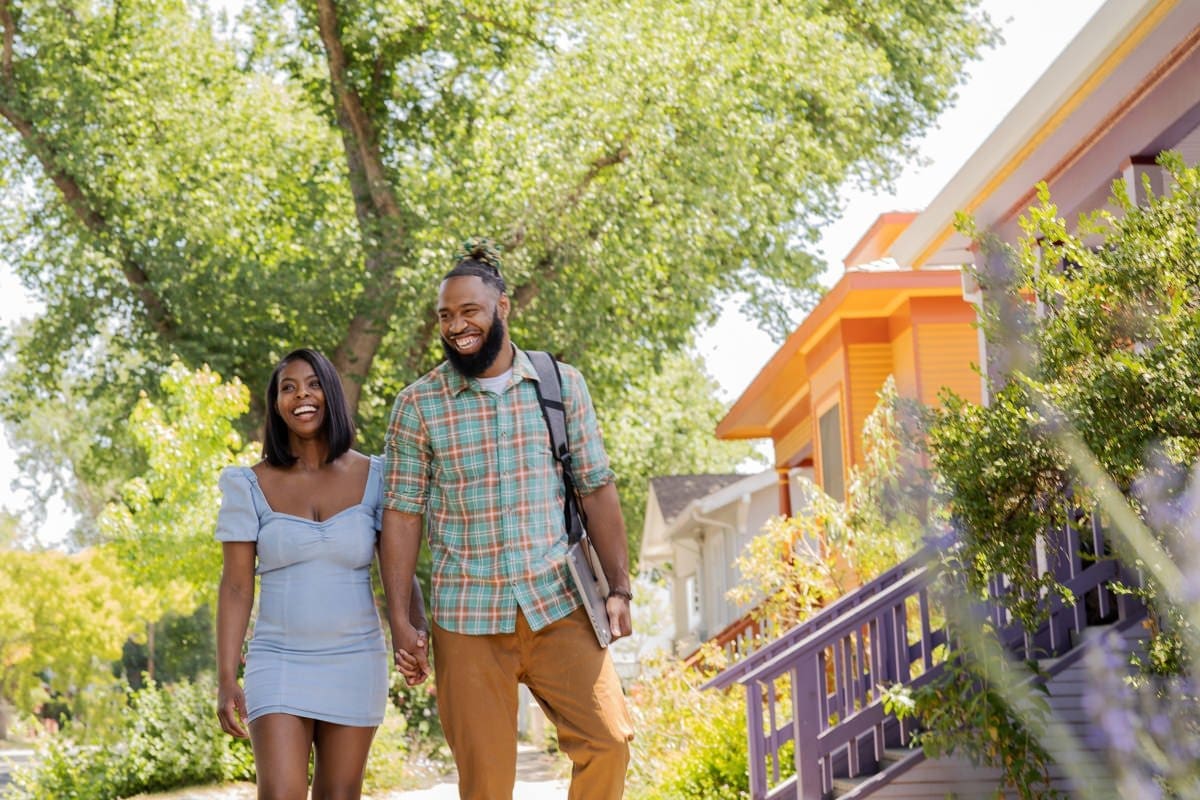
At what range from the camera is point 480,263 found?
17.0ft

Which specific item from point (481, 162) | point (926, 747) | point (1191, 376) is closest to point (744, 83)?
point (481, 162)

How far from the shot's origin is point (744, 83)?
2181cm

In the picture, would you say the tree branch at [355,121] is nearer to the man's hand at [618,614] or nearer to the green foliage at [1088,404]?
the green foliage at [1088,404]

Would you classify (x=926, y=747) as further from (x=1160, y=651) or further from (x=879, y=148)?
(x=879, y=148)

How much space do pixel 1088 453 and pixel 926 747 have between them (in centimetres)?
327

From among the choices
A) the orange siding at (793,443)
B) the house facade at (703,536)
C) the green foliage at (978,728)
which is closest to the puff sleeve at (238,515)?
the green foliage at (978,728)

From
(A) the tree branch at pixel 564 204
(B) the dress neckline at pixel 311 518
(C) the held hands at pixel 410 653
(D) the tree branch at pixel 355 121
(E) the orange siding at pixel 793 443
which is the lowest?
(C) the held hands at pixel 410 653

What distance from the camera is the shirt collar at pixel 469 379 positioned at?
5152mm

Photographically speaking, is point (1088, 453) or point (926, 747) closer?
point (1088, 453)

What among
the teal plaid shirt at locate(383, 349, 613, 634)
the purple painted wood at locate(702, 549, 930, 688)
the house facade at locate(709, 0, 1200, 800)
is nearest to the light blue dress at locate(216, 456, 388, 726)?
the teal plaid shirt at locate(383, 349, 613, 634)

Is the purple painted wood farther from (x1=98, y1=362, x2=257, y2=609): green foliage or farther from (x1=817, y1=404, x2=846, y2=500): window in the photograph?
(x1=98, y1=362, x2=257, y2=609): green foliage

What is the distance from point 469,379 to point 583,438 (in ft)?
1.35

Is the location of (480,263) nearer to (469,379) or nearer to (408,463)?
(469,379)

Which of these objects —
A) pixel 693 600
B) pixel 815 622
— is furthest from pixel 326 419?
pixel 693 600
